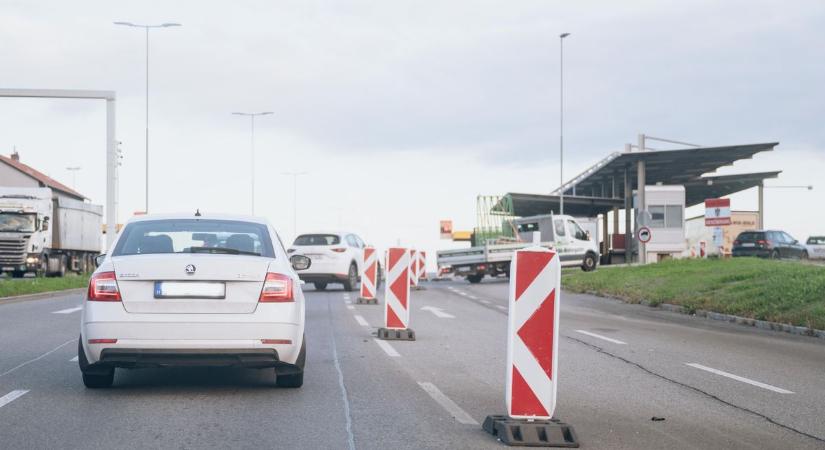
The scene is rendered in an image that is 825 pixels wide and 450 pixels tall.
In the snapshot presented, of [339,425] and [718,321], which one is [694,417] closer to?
[339,425]

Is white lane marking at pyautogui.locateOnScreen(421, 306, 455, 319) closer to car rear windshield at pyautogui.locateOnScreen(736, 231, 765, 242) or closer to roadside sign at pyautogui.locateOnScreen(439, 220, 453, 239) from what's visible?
car rear windshield at pyautogui.locateOnScreen(736, 231, 765, 242)

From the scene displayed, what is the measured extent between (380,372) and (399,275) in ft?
14.7

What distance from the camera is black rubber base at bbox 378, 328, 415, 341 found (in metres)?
13.5

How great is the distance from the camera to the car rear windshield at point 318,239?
28.4m

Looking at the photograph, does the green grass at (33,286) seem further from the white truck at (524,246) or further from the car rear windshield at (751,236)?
the car rear windshield at (751,236)

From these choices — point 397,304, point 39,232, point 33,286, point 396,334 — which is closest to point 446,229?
point 39,232

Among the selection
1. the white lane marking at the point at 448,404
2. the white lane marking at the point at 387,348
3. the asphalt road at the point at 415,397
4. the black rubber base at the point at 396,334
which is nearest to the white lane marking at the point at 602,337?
the asphalt road at the point at 415,397

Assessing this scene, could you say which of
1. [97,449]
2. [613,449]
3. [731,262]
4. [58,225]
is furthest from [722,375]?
[58,225]

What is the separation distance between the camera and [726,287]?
23.6 meters


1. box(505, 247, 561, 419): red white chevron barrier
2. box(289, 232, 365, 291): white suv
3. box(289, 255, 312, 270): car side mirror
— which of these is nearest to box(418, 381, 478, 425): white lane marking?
box(505, 247, 561, 419): red white chevron barrier

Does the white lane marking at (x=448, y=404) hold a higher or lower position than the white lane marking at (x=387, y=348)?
higher

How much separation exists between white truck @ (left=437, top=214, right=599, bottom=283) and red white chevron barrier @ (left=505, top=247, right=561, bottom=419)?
28.4m

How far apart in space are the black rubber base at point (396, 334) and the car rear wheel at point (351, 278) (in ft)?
48.3

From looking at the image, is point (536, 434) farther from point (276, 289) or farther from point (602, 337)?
point (602, 337)
